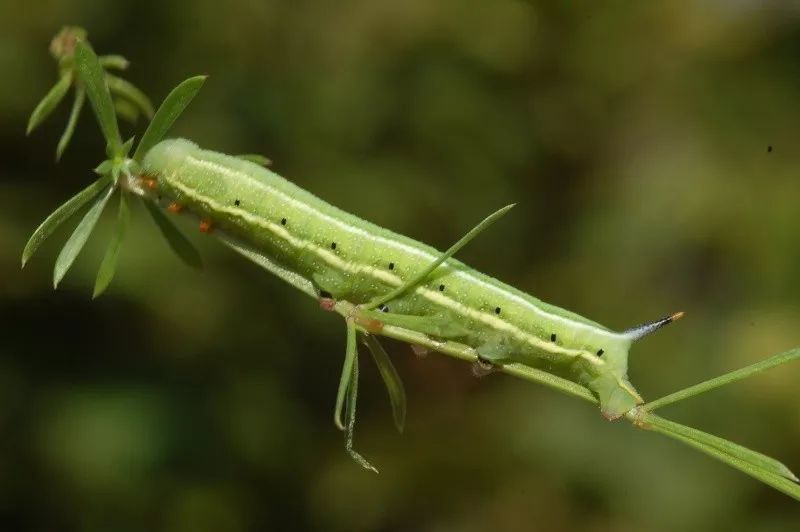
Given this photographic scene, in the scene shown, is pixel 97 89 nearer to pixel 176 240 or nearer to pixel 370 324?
pixel 176 240

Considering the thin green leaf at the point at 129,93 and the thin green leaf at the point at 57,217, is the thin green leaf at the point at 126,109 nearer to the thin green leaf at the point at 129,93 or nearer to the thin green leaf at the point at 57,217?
the thin green leaf at the point at 129,93

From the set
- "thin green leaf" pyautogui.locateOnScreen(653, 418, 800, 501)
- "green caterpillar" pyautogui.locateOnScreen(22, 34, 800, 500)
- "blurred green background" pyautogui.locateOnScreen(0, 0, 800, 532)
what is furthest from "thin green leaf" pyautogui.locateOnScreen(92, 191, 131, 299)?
"blurred green background" pyautogui.locateOnScreen(0, 0, 800, 532)

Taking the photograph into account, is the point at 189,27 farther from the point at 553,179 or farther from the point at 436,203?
the point at 553,179

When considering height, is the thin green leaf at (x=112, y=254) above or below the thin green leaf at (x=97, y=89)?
below

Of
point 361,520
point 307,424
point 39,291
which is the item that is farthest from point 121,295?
point 361,520

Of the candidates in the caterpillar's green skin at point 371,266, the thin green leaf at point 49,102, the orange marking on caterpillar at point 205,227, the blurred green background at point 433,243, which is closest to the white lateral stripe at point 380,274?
the caterpillar's green skin at point 371,266
